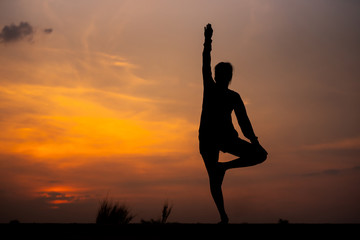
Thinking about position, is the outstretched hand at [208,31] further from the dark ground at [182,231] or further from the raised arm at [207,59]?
the dark ground at [182,231]

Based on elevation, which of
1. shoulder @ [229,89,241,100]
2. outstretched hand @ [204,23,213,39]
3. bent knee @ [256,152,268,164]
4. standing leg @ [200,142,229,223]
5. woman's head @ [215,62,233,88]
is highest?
outstretched hand @ [204,23,213,39]

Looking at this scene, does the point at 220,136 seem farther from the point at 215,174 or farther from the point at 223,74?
the point at 223,74

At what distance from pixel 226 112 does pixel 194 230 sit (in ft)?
6.92

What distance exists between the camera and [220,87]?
5.63m

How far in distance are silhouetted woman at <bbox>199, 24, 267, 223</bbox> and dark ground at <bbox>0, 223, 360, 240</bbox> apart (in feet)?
5.16

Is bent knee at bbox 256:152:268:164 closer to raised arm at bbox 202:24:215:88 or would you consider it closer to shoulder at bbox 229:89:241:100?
shoulder at bbox 229:89:241:100

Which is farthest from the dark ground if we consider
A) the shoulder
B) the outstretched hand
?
the outstretched hand

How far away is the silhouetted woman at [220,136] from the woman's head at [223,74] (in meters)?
0.09

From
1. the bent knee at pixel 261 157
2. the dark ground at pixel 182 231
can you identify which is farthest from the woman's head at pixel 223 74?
the dark ground at pixel 182 231

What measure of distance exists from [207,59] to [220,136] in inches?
40.5

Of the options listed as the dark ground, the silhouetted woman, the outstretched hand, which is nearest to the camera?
the dark ground

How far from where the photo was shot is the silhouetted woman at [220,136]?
5.50 meters

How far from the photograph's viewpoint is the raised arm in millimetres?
5523

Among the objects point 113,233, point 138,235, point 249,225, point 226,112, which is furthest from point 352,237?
point 226,112
